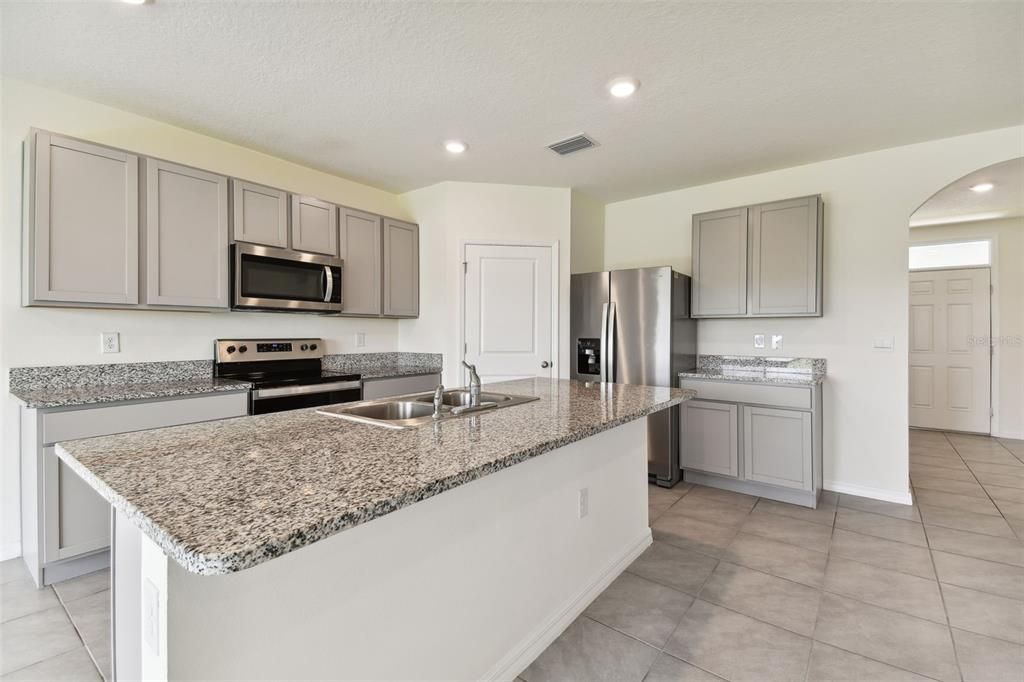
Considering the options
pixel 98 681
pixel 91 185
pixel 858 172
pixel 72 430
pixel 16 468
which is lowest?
pixel 98 681

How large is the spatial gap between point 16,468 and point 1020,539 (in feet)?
17.8

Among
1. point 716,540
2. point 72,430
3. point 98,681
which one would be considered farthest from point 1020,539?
point 72,430

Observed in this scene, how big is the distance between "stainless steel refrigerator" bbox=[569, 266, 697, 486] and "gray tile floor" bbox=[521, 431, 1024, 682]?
55 cm

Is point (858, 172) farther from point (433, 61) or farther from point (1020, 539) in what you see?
point (433, 61)

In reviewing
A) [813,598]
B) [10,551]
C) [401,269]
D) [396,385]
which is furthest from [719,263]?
[10,551]

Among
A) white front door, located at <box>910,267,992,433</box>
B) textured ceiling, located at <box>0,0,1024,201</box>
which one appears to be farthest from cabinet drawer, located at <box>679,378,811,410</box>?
white front door, located at <box>910,267,992,433</box>

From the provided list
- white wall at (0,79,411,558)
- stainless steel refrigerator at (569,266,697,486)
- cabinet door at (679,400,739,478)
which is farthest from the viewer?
stainless steel refrigerator at (569,266,697,486)

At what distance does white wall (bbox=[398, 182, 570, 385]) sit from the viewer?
13.0 feet

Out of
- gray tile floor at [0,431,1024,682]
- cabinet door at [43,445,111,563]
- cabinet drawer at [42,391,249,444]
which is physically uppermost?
cabinet drawer at [42,391,249,444]

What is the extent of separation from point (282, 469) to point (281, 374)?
2606 millimetres

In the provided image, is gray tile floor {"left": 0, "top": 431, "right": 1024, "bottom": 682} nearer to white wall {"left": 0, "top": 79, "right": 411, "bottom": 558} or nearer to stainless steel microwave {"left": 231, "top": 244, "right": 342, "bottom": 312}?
white wall {"left": 0, "top": 79, "right": 411, "bottom": 558}

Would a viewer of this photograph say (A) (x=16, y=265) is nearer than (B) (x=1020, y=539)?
Yes

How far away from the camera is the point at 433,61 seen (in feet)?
7.27

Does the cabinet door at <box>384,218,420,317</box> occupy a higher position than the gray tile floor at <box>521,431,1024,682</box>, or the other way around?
the cabinet door at <box>384,218,420,317</box>
